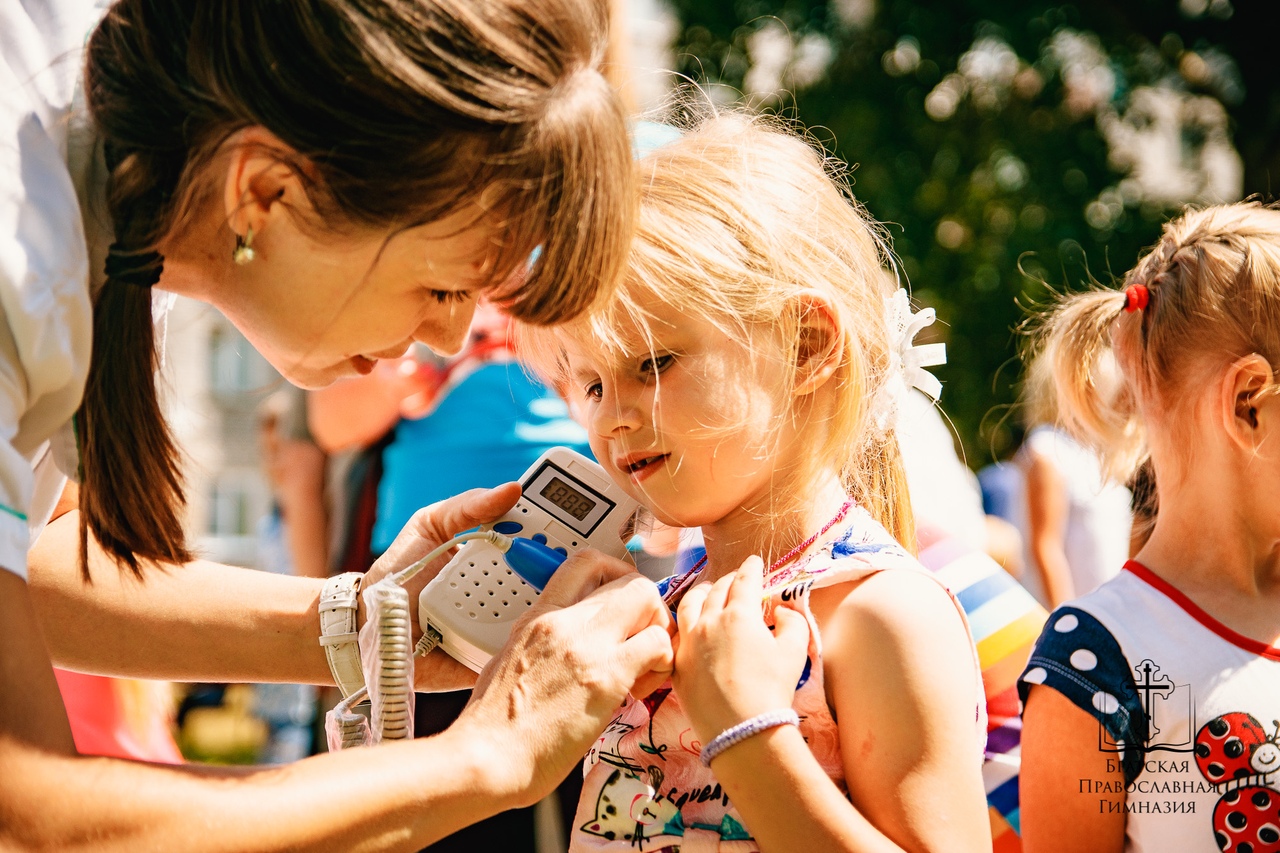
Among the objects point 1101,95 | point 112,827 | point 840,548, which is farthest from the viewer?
point 1101,95

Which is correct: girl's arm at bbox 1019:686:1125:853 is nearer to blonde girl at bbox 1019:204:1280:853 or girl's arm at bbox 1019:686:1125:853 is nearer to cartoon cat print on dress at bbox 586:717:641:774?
blonde girl at bbox 1019:204:1280:853

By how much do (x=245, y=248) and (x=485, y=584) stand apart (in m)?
0.52

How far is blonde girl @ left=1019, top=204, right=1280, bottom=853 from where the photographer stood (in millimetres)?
1470

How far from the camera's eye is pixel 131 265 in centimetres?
117

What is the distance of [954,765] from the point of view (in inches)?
48.7

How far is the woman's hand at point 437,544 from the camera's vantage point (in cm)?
157

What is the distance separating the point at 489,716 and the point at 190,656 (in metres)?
0.65

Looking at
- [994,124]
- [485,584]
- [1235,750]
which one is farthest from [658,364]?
[994,124]

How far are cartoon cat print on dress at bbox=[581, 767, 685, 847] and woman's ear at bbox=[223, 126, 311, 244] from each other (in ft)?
2.57

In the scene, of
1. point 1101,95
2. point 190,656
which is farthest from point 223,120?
point 1101,95

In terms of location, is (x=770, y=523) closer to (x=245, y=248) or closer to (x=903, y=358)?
(x=903, y=358)

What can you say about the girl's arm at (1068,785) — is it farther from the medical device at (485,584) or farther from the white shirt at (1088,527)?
the white shirt at (1088,527)

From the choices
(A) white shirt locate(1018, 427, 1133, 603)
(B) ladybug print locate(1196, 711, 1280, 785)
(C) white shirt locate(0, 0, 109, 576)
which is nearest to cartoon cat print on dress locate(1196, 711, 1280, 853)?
(B) ladybug print locate(1196, 711, 1280, 785)

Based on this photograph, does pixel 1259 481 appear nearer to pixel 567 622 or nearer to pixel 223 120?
pixel 567 622
